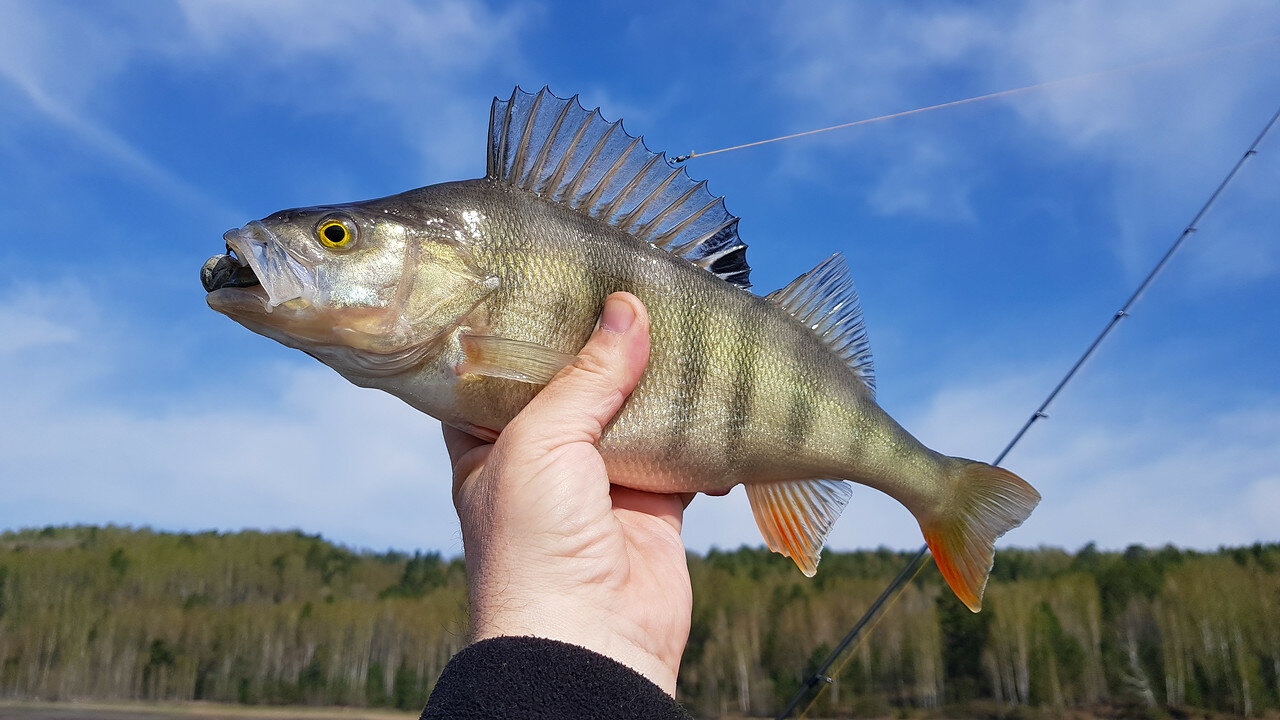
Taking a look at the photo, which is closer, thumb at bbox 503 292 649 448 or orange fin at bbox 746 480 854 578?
thumb at bbox 503 292 649 448

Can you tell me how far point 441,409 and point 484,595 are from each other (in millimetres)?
611

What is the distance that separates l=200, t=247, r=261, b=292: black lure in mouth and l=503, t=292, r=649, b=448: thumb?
864 mm

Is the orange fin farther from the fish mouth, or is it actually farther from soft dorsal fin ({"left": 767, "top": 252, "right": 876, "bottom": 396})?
the fish mouth

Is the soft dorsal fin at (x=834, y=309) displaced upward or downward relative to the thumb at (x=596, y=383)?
upward

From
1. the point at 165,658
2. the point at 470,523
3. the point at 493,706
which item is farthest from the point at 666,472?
the point at 165,658

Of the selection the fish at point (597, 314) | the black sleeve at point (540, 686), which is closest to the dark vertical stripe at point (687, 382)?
the fish at point (597, 314)

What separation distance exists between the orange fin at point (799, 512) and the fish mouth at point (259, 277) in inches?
66.9

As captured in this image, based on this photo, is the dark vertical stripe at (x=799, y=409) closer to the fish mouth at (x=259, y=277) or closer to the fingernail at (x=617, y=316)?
the fingernail at (x=617, y=316)

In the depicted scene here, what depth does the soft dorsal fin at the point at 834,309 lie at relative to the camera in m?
3.17

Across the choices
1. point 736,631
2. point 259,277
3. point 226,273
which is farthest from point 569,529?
point 736,631

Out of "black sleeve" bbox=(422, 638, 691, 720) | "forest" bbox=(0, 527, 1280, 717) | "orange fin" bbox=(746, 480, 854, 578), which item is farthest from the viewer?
"forest" bbox=(0, 527, 1280, 717)

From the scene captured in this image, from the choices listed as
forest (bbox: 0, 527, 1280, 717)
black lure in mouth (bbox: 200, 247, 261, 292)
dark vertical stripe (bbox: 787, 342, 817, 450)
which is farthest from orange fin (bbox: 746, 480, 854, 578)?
forest (bbox: 0, 527, 1280, 717)

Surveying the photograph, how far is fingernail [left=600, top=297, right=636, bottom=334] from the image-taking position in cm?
257

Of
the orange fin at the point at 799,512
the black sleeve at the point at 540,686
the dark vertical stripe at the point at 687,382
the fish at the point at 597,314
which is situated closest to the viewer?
the black sleeve at the point at 540,686
